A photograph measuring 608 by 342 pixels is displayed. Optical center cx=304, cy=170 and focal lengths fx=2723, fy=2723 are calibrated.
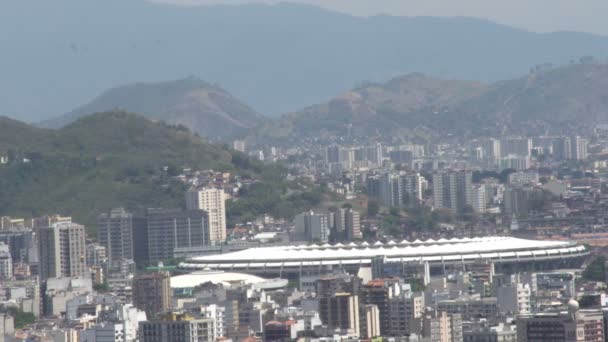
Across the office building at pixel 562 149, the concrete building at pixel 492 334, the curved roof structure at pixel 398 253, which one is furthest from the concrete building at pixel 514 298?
the office building at pixel 562 149

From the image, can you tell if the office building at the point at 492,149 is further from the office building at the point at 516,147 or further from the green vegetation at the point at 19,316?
the green vegetation at the point at 19,316

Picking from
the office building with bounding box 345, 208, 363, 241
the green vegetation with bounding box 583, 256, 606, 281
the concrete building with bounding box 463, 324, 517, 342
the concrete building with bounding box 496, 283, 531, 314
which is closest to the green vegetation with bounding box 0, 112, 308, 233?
the office building with bounding box 345, 208, 363, 241

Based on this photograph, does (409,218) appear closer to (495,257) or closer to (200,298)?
(495,257)

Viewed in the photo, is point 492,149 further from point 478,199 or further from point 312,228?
point 312,228

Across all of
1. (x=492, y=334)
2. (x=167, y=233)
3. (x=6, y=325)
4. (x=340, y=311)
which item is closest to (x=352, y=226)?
(x=167, y=233)

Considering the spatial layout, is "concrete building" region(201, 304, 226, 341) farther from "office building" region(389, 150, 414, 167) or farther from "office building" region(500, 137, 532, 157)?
"office building" region(500, 137, 532, 157)

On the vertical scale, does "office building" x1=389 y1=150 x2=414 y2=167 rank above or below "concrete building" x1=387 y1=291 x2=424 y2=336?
above
